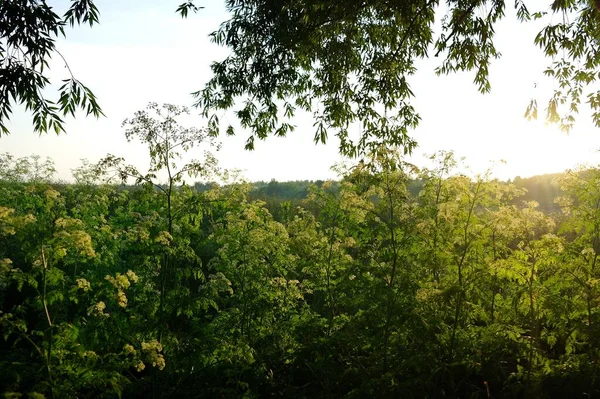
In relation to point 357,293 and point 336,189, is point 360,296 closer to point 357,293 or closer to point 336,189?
point 357,293

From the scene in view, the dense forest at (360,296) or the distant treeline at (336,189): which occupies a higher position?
the distant treeline at (336,189)

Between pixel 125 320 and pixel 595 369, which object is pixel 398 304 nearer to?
pixel 595 369

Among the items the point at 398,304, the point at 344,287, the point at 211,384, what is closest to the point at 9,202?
the point at 211,384

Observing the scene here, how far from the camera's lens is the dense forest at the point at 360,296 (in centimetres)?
433

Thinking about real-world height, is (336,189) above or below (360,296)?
above

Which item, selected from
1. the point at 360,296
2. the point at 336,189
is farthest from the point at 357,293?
the point at 336,189

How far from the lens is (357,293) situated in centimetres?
541

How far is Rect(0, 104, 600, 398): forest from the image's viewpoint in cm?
436

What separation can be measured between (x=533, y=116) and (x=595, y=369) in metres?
3.91

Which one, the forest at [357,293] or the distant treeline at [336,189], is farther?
the distant treeline at [336,189]

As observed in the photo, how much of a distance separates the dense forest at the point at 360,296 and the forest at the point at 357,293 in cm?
2

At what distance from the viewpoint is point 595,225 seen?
5008mm

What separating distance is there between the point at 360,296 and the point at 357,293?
0.95 feet

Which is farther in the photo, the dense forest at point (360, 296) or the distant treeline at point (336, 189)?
the distant treeline at point (336, 189)
